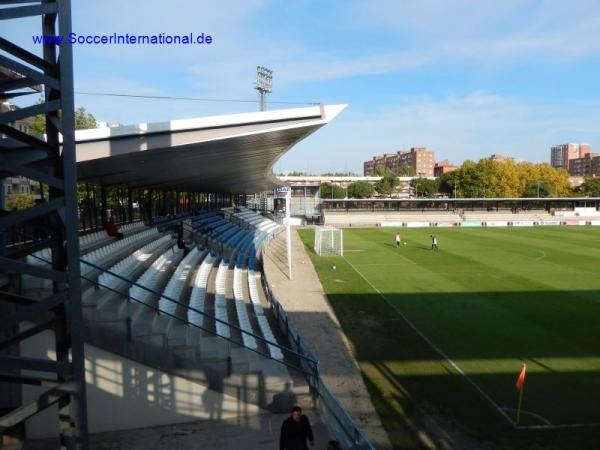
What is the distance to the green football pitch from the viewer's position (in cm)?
826

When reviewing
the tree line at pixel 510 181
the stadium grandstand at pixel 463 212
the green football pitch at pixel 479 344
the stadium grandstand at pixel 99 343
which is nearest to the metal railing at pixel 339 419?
the stadium grandstand at pixel 99 343

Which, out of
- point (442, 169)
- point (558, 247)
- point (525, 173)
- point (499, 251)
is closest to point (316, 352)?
point (499, 251)

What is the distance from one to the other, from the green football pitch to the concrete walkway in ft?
0.84

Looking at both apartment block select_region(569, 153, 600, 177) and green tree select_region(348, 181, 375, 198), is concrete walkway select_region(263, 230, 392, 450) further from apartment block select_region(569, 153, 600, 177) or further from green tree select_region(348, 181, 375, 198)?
apartment block select_region(569, 153, 600, 177)

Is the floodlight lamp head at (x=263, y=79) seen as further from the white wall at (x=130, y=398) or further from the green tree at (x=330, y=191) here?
the green tree at (x=330, y=191)

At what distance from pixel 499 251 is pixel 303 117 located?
90.9ft

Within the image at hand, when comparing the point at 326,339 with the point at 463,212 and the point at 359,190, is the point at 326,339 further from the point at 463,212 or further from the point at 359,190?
the point at 359,190

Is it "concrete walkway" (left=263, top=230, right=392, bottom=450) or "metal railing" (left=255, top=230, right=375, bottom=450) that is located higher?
"metal railing" (left=255, top=230, right=375, bottom=450)

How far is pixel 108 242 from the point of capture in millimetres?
13086

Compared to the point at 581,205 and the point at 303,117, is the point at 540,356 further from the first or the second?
the point at 581,205

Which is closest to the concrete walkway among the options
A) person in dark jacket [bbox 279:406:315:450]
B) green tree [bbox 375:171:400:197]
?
person in dark jacket [bbox 279:406:315:450]

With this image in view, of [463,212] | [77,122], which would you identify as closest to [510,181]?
[463,212]

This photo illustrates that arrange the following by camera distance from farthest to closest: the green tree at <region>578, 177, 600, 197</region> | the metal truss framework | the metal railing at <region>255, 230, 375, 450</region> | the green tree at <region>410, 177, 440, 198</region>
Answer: the green tree at <region>410, 177, 440, 198</region> → the green tree at <region>578, 177, 600, 197</region> → the metal railing at <region>255, 230, 375, 450</region> → the metal truss framework

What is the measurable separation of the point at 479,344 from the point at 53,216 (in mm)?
11018
